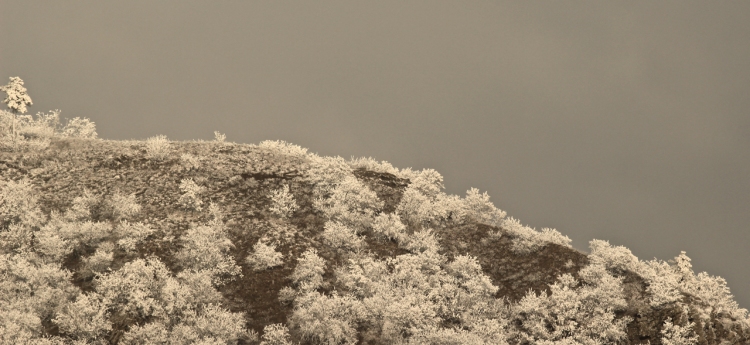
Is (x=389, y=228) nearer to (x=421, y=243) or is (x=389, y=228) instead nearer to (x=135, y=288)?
(x=421, y=243)

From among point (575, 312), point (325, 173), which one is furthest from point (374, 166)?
point (575, 312)

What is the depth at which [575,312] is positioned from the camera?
149 feet

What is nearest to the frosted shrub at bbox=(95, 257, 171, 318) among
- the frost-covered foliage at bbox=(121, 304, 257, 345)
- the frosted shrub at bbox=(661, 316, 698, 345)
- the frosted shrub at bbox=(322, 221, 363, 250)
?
the frost-covered foliage at bbox=(121, 304, 257, 345)

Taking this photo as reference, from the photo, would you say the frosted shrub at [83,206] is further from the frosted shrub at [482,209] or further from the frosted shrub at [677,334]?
the frosted shrub at [677,334]

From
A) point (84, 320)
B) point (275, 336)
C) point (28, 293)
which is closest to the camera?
point (84, 320)

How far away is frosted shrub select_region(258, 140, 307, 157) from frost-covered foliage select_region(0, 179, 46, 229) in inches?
758

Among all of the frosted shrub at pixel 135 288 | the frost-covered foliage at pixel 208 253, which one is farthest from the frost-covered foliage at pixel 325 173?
the frosted shrub at pixel 135 288

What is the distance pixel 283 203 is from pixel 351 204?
5.11 metres

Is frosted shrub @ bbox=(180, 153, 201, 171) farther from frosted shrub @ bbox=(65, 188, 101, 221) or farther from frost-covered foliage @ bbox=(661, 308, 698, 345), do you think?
frost-covered foliage @ bbox=(661, 308, 698, 345)

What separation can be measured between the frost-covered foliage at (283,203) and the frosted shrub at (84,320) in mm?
15165

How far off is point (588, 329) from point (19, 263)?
115 feet

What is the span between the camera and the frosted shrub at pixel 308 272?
152 feet

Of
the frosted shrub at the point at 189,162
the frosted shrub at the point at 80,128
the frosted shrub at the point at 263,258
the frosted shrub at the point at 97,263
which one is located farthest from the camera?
the frosted shrub at the point at 80,128

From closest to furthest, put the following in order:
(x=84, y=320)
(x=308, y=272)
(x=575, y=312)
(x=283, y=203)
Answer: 1. (x=84, y=320)
2. (x=575, y=312)
3. (x=308, y=272)
4. (x=283, y=203)
